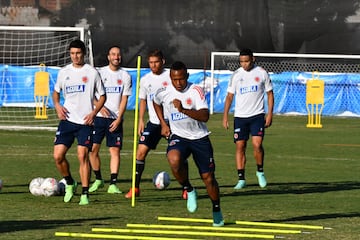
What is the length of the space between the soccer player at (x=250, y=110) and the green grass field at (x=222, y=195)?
455mm

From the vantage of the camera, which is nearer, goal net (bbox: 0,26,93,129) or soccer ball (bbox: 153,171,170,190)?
soccer ball (bbox: 153,171,170,190)

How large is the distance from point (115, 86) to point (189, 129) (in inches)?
146

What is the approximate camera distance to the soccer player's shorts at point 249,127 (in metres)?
17.1

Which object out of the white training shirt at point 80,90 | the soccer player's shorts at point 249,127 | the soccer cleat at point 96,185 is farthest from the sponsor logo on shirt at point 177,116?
the soccer player's shorts at point 249,127

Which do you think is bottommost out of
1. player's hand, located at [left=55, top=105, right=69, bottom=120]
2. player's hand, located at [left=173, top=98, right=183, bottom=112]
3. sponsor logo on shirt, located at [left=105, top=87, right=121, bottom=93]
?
player's hand, located at [left=55, top=105, right=69, bottom=120]

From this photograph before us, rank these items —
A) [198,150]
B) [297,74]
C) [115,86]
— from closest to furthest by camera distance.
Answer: [198,150] → [115,86] → [297,74]

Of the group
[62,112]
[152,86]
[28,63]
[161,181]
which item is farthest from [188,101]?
[28,63]

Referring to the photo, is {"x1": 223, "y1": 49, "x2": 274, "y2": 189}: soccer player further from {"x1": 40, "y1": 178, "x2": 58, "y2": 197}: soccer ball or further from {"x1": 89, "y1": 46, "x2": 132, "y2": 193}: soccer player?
{"x1": 40, "y1": 178, "x2": 58, "y2": 197}: soccer ball

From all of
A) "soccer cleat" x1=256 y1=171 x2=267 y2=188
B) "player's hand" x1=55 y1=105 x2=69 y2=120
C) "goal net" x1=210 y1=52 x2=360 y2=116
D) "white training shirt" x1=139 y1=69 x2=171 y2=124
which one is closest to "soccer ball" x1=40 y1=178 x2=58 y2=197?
"player's hand" x1=55 y1=105 x2=69 y2=120

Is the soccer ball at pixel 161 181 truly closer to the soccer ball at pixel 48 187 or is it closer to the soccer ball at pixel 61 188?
the soccer ball at pixel 61 188

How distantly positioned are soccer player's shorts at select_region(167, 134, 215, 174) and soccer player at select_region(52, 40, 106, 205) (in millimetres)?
1892

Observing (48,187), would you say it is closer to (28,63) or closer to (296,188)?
(296,188)

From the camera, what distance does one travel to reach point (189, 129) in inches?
500

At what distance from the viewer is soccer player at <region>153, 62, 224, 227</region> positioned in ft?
40.3
